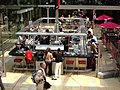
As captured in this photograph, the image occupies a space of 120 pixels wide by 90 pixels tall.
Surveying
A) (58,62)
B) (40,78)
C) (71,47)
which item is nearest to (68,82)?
(58,62)

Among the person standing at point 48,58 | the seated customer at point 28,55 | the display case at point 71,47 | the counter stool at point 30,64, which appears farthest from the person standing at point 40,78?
the display case at point 71,47

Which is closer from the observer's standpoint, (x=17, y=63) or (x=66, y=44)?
(x=17, y=63)

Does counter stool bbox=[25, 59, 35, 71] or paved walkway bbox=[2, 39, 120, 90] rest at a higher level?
counter stool bbox=[25, 59, 35, 71]

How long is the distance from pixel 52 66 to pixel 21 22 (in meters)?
12.9

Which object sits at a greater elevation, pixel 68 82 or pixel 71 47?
pixel 71 47

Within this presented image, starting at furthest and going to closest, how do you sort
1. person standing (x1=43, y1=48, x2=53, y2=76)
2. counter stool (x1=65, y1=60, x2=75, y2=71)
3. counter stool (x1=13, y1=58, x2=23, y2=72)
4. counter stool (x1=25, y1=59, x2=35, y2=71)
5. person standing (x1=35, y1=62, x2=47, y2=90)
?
counter stool (x1=13, y1=58, x2=23, y2=72), counter stool (x1=65, y1=60, x2=75, y2=71), counter stool (x1=25, y1=59, x2=35, y2=71), person standing (x1=43, y1=48, x2=53, y2=76), person standing (x1=35, y1=62, x2=47, y2=90)

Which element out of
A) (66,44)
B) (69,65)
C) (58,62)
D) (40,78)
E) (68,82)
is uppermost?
(40,78)

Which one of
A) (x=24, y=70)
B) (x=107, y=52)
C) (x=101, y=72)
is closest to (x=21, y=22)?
(x=107, y=52)

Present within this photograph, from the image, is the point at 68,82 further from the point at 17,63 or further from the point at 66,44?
the point at 66,44

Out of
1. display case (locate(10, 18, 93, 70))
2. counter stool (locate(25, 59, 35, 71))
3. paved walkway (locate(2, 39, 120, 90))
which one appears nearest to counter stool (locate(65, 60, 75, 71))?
display case (locate(10, 18, 93, 70))

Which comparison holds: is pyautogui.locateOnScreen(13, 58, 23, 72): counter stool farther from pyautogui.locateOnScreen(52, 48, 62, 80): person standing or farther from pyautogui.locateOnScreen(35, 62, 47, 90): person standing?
pyautogui.locateOnScreen(35, 62, 47, 90): person standing

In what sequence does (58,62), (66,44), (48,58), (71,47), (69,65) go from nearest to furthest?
(48,58) < (58,62) < (69,65) < (71,47) < (66,44)

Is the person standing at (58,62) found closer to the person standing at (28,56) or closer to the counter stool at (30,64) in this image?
the person standing at (28,56)

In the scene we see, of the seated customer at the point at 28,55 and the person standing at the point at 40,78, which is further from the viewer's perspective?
the seated customer at the point at 28,55
